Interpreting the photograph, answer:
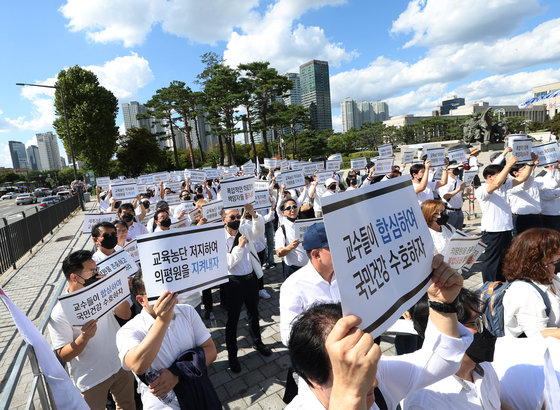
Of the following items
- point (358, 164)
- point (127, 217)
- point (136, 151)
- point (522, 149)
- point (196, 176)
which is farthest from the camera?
point (136, 151)

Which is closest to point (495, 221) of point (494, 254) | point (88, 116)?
point (494, 254)

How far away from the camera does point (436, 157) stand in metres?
8.02

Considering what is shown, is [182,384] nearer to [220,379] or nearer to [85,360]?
[85,360]

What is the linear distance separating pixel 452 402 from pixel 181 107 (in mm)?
45655

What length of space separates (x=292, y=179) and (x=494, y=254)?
15.9 feet

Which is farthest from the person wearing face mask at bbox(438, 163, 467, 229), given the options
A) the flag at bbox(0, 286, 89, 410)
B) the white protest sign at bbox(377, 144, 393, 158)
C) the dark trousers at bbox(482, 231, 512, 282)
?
the flag at bbox(0, 286, 89, 410)

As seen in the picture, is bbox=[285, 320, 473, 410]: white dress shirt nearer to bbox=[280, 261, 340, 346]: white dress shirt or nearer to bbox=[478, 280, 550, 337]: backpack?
bbox=[280, 261, 340, 346]: white dress shirt

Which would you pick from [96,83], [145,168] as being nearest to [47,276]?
[96,83]

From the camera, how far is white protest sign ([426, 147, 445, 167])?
796cm

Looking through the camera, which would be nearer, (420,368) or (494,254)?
(420,368)

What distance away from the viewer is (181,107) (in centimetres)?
4247

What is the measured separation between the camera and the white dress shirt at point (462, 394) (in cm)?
166

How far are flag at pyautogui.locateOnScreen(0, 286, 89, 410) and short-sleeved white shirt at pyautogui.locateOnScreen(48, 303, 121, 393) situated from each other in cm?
47

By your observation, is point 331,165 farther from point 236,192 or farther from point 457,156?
point 236,192
